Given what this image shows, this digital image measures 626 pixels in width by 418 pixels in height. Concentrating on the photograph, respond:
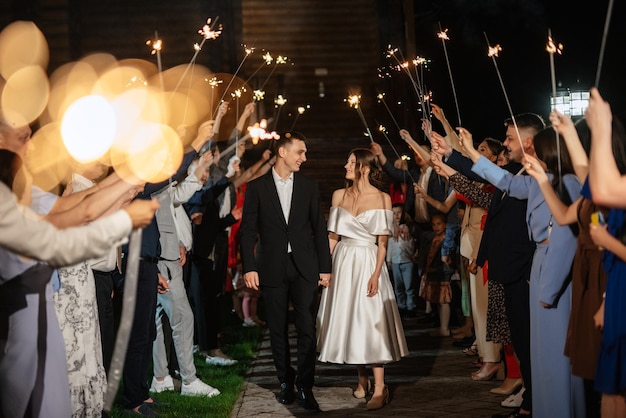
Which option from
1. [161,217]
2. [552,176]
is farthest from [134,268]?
[161,217]

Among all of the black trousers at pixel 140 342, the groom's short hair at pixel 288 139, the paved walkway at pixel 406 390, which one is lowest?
the paved walkway at pixel 406 390

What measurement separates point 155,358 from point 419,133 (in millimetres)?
11510

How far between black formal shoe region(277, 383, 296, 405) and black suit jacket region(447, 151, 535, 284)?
6.93 ft

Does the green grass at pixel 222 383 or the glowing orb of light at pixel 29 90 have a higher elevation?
the glowing orb of light at pixel 29 90

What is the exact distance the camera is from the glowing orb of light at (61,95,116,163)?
12.0 metres

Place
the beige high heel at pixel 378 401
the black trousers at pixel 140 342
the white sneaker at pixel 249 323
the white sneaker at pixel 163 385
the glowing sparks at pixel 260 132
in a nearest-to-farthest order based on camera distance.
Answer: the black trousers at pixel 140 342
the beige high heel at pixel 378 401
the white sneaker at pixel 163 385
the glowing sparks at pixel 260 132
the white sneaker at pixel 249 323

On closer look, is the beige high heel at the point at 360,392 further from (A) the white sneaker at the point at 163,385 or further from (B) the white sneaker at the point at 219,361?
(B) the white sneaker at the point at 219,361

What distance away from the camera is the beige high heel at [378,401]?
708 centimetres

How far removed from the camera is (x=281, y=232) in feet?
24.9

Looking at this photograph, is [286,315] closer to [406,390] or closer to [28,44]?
[406,390]

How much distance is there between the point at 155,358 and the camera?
26.2 ft

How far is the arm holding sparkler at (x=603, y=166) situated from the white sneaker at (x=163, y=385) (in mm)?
5167

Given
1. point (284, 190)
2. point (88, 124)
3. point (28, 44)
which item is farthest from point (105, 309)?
point (28, 44)

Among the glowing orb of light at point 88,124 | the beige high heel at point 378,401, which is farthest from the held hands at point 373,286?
the glowing orb of light at point 88,124
